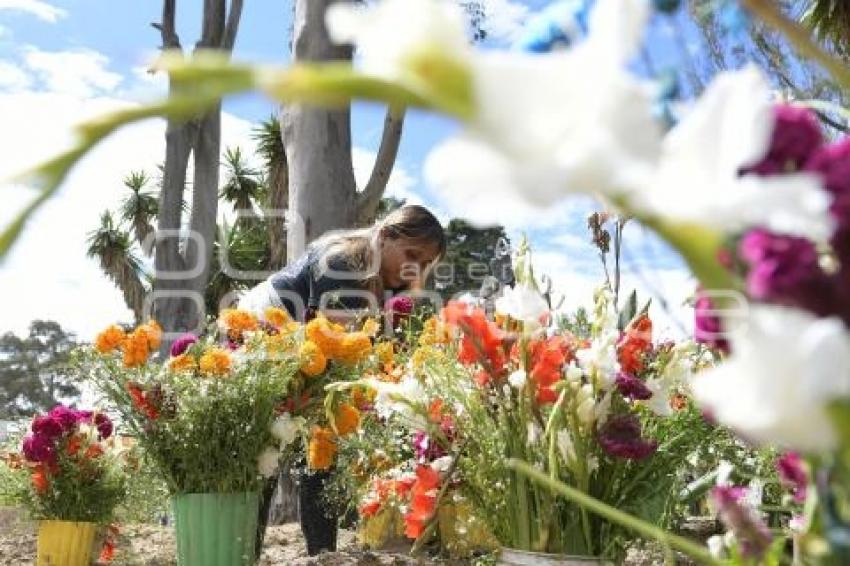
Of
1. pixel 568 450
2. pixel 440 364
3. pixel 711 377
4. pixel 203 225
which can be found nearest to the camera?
pixel 711 377

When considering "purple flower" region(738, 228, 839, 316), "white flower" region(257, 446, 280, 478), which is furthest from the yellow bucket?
"purple flower" region(738, 228, 839, 316)

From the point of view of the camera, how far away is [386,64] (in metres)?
0.23

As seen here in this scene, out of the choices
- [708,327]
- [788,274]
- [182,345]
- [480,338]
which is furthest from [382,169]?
[788,274]

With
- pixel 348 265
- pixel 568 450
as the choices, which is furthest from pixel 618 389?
pixel 348 265

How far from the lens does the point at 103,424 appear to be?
3.09m

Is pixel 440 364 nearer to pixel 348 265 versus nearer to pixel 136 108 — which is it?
pixel 136 108

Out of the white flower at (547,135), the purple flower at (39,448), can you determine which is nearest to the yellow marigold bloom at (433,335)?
the white flower at (547,135)

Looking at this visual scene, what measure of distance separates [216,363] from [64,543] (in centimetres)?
115

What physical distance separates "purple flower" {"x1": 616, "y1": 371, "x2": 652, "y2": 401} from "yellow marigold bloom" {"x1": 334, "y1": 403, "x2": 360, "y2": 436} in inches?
36.8

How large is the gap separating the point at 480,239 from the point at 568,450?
20577 millimetres

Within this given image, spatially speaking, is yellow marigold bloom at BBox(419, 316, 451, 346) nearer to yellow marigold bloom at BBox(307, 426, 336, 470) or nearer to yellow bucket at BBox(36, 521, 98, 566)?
yellow marigold bloom at BBox(307, 426, 336, 470)

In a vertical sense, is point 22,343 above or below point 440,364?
above

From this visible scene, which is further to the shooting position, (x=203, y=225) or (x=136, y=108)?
(x=203, y=225)

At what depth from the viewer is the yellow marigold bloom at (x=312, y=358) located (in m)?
2.23
